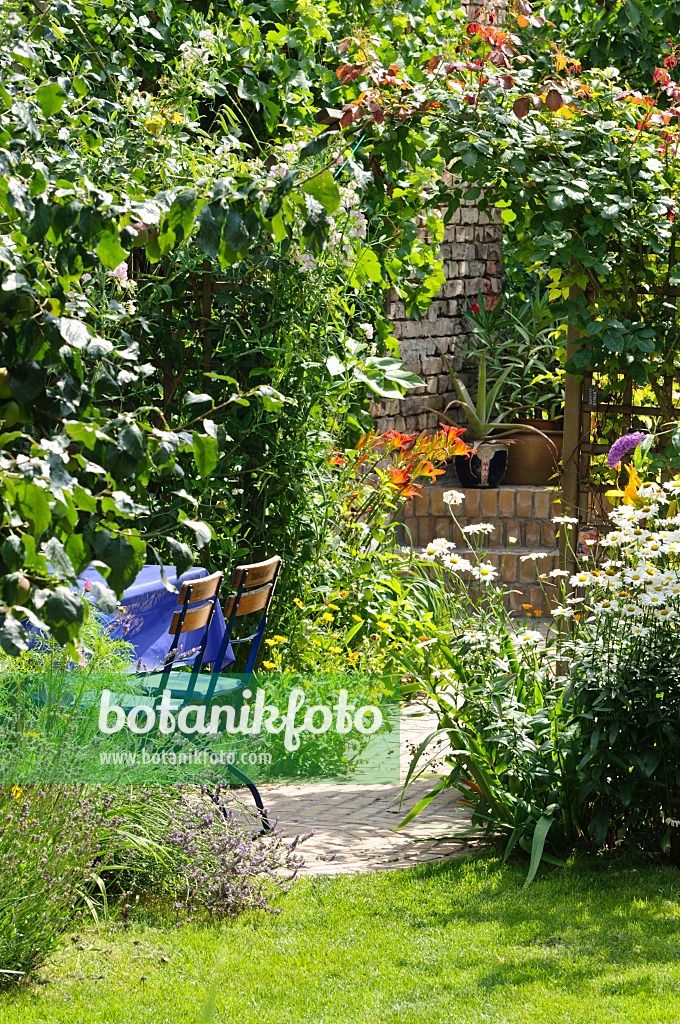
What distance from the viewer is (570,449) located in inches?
196

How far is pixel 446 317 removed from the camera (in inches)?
336

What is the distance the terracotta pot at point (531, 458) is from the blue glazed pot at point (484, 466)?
0.19 m

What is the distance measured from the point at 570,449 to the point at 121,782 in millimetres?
2740

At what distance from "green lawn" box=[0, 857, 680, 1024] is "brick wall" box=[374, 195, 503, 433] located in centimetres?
458

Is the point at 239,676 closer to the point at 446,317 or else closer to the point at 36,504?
the point at 36,504

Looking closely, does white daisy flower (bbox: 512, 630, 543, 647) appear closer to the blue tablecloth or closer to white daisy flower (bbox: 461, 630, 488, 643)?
white daisy flower (bbox: 461, 630, 488, 643)

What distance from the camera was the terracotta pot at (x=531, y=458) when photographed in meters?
8.16

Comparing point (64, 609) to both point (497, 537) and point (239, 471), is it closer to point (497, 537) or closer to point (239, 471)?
point (239, 471)

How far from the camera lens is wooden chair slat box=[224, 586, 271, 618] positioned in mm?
3656

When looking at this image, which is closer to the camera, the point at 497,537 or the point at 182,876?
the point at 182,876

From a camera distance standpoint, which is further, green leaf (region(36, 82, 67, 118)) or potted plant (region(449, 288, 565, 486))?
potted plant (region(449, 288, 565, 486))

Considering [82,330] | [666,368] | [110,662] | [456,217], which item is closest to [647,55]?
[456,217]

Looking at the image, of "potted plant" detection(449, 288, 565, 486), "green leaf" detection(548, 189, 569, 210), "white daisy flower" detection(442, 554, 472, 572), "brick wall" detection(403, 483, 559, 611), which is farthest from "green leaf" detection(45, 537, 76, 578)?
"potted plant" detection(449, 288, 565, 486)

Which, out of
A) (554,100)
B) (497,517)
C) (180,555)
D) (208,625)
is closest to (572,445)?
(554,100)
